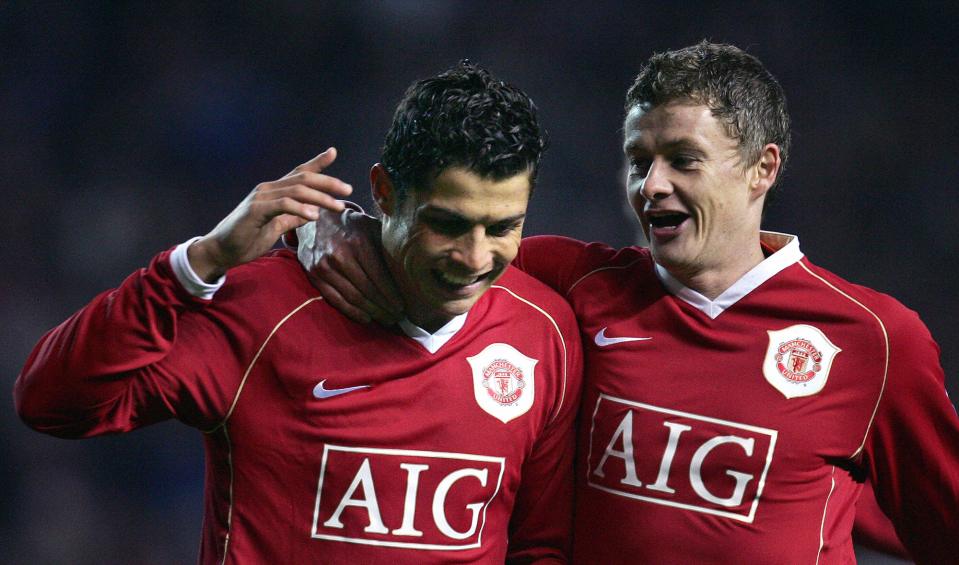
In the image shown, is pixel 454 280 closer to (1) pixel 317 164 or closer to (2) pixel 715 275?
(1) pixel 317 164

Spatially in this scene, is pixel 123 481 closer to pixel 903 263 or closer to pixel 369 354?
pixel 369 354

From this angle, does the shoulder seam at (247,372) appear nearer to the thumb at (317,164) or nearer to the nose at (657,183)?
the thumb at (317,164)

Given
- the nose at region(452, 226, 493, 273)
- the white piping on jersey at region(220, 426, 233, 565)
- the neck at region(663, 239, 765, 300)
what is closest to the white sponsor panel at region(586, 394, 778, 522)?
the neck at region(663, 239, 765, 300)

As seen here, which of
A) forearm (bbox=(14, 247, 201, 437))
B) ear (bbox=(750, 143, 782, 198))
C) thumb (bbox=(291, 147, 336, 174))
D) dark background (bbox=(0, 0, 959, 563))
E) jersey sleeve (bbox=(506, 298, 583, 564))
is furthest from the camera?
dark background (bbox=(0, 0, 959, 563))

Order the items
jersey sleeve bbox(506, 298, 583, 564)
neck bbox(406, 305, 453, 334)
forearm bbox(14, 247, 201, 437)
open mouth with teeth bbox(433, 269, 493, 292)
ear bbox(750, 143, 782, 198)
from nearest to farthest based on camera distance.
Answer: forearm bbox(14, 247, 201, 437) < open mouth with teeth bbox(433, 269, 493, 292) < neck bbox(406, 305, 453, 334) < jersey sleeve bbox(506, 298, 583, 564) < ear bbox(750, 143, 782, 198)

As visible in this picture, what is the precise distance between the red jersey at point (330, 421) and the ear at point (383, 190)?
0.25m

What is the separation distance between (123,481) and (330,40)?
2482 millimetres

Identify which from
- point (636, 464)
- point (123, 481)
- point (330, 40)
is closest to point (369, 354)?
point (636, 464)

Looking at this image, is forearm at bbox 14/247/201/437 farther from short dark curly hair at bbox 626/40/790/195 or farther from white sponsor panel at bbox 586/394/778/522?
short dark curly hair at bbox 626/40/790/195

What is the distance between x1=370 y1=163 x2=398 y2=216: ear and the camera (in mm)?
1990

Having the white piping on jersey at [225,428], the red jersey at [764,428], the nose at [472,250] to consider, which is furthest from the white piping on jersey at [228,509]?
the red jersey at [764,428]

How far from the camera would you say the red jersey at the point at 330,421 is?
1.93 metres

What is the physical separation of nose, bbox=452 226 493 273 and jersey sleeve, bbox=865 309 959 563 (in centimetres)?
97

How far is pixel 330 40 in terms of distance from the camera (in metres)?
5.11
